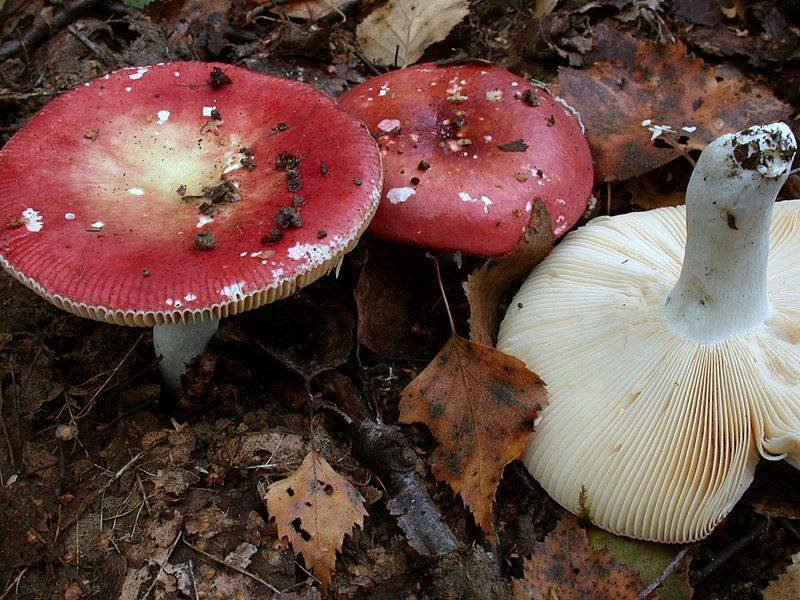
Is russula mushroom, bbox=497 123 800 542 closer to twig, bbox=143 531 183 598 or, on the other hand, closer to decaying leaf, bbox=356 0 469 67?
twig, bbox=143 531 183 598

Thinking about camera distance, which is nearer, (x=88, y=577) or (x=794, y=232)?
(x=88, y=577)

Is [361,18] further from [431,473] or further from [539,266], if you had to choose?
[431,473]

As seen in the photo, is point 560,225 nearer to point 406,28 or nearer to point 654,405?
point 654,405

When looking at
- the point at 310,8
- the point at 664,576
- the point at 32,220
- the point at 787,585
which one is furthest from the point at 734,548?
the point at 310,8

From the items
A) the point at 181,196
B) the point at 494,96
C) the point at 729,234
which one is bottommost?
the point at 181,196

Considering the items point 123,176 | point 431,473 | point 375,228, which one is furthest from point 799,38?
point 123,176

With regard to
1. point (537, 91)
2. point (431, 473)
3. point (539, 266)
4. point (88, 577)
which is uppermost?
point (537, 91)

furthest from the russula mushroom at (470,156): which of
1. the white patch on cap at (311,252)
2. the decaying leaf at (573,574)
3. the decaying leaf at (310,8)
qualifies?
the decaying leaf at (310,8)
